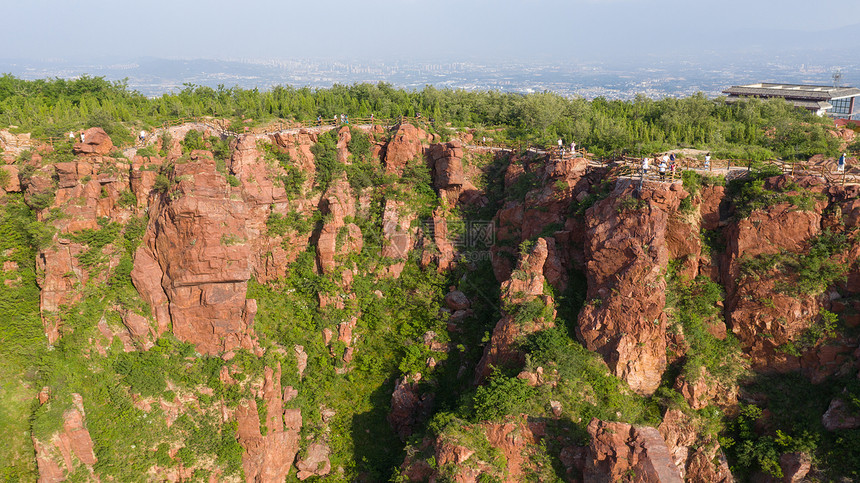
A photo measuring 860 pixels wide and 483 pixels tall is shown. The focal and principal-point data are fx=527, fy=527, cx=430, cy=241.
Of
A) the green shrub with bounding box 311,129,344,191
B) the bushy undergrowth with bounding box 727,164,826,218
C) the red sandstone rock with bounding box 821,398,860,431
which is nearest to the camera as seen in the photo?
the red sandstone rock with bounding box 821,398,860,431

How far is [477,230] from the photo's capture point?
40.2 meters

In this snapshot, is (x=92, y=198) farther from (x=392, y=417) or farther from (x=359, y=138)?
(x=392, y=417)

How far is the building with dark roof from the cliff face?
108ft

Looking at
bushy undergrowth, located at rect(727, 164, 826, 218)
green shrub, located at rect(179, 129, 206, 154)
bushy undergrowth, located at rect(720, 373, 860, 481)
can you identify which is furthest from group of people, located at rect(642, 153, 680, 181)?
green shrub, located at rect(179, 129, 206, 154)

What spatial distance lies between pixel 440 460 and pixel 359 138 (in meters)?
26.8

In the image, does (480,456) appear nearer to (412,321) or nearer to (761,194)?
(412,321)

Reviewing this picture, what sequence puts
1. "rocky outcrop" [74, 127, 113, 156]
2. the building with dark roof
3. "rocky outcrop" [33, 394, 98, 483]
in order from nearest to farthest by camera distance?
"rocky outcrop" [33, 394, 98, 483] → "rocky outcrop" [74, 127, 113, 156] → the building with dark roof

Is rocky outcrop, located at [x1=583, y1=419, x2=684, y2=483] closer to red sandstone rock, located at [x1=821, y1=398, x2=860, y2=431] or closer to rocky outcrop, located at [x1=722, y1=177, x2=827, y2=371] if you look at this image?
red sandstone rock, located at [x1=821, y1=398, x2=860, y2=431]

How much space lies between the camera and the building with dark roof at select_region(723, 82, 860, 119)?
53.5m

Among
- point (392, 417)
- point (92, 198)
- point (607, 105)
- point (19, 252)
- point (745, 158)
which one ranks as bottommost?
point (392, 417)

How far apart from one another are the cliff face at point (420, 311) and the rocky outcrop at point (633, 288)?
0.11m

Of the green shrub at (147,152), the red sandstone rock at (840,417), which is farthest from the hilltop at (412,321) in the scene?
the green shrub at (147,152)

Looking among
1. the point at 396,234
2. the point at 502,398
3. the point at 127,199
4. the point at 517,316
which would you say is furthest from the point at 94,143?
the point at 502,398

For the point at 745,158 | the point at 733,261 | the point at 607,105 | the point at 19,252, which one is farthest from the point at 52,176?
the point at 607,105
